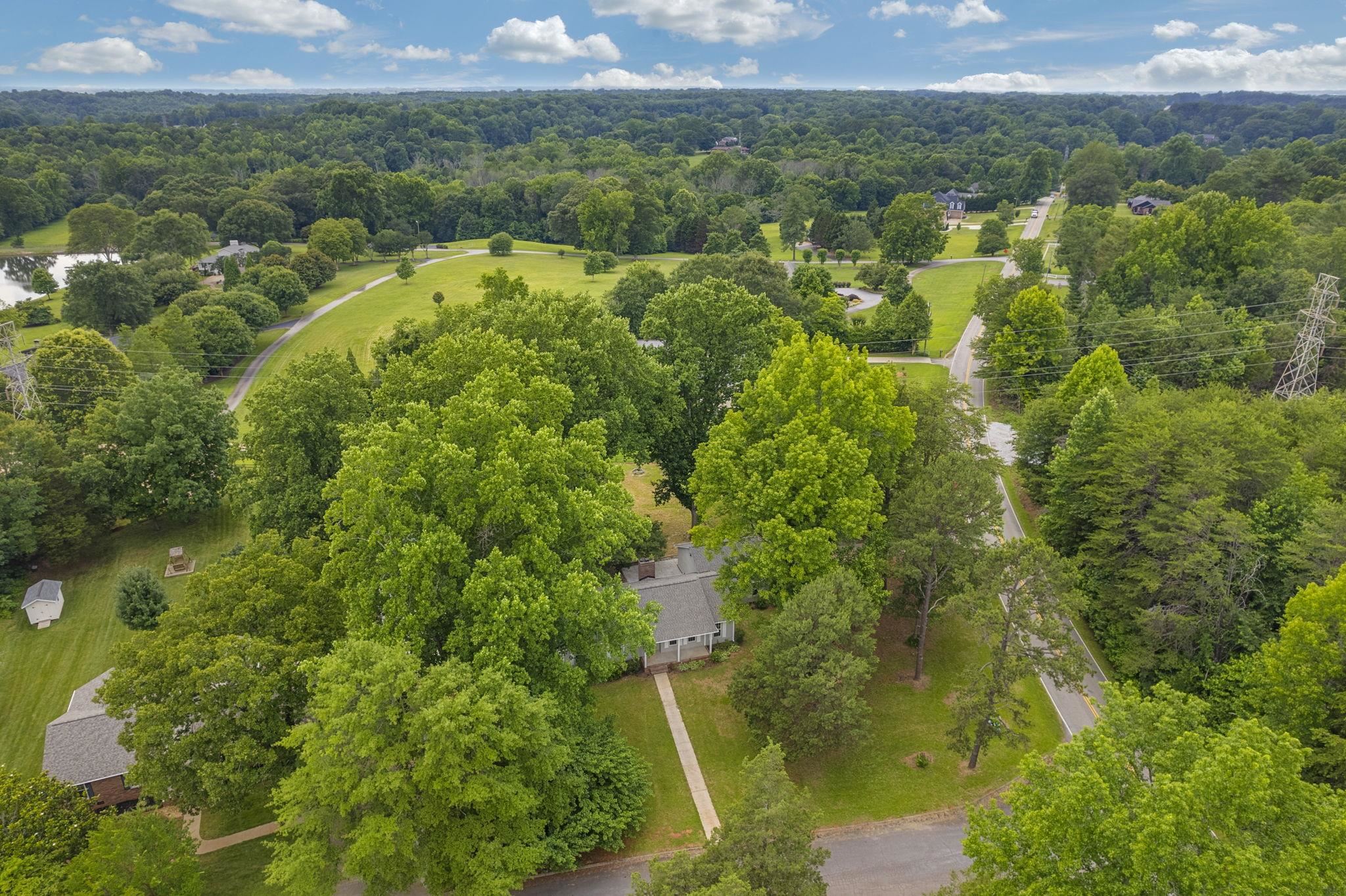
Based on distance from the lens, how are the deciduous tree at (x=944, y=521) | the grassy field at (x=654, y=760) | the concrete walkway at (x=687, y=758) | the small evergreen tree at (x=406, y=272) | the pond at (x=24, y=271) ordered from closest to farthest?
the grassy field at (x=654, y=760) < the concrete walkway at (x=687, y=758) < the deciduous tree at (x=944, y=521) < the pond at (x=24, y=271) < the small evergreen tree at (x=406, y=272)

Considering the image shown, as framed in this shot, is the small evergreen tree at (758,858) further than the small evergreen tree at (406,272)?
No

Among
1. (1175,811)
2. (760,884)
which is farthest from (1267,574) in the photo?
(760,884)

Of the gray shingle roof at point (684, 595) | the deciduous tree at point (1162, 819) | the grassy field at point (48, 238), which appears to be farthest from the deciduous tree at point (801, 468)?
the grassy field at point (48, 238)

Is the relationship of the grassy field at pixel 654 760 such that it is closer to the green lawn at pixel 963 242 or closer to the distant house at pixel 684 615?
the distant house at pixel 684 615

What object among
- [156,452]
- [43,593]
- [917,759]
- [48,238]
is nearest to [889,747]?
[917,759]

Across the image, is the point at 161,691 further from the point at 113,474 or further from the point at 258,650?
the point at 113,474

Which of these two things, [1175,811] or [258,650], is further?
[258,650]

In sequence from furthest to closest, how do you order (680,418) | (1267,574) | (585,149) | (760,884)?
(585,149) < (680,418) < (1267,574) < (760,884)
